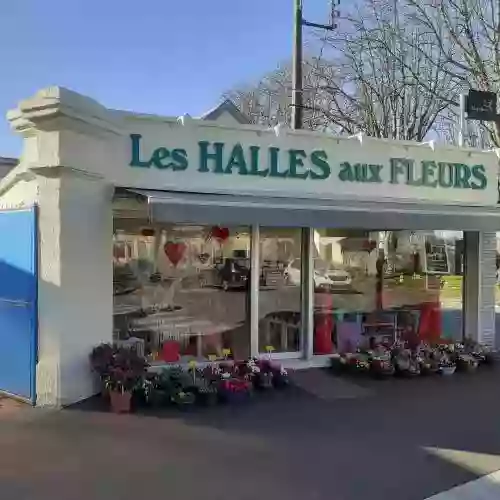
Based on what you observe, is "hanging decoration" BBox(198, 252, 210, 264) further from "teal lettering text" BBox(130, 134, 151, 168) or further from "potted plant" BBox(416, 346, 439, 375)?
"potted plant" BBox(416, 346, 439, 375)

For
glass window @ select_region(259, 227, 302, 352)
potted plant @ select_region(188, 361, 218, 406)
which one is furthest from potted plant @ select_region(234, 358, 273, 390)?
glass window @ select_region(259, 227, 302, 352)

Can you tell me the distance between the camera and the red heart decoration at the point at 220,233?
28.3 ft

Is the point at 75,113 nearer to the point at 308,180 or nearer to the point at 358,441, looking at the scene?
the point at 308,180

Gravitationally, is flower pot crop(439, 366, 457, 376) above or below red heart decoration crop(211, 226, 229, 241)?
below

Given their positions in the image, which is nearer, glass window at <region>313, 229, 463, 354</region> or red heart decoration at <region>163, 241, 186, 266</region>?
red heart decoration at <region>163, 241, 186, 266</region>

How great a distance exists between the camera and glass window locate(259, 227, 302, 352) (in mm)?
8875

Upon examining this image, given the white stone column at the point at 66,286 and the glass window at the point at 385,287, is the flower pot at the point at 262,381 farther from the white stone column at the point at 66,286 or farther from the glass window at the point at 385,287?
the white stone column at the point at 66,286

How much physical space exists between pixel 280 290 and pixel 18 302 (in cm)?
368

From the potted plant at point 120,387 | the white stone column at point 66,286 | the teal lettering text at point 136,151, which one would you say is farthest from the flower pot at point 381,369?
the teal lettering text at point 136,151

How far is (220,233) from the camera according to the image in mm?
8664

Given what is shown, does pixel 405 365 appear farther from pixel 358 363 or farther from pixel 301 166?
pixel 301 166

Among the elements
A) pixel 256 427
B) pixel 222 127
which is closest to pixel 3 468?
pixel 256 427

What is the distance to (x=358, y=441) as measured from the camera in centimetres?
587

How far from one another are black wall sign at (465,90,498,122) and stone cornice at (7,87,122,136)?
645 cm
